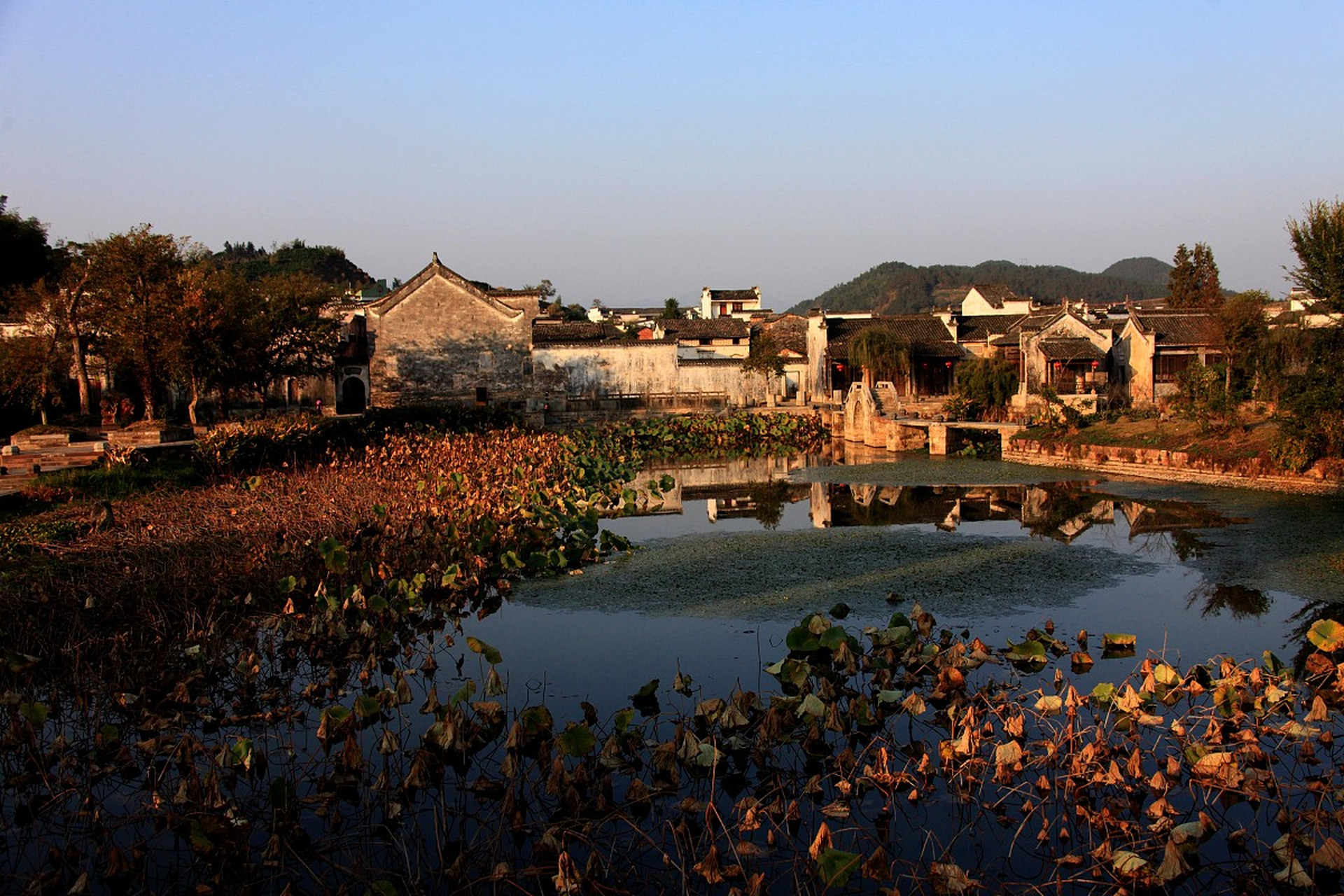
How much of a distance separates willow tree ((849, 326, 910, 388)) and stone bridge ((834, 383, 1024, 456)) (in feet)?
17.2

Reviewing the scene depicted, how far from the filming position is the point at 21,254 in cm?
2750

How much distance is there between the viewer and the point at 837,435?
32.6 m

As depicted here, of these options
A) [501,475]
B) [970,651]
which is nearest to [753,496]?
[501,475]

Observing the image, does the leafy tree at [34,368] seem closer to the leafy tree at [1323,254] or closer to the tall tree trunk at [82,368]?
the tall tree trunk at [82,368]

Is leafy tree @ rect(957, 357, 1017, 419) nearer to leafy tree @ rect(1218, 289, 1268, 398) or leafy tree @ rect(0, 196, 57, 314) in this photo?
leafy tree @ rect(1218, 289, 1268, 398)

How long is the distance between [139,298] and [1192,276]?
39.8 m

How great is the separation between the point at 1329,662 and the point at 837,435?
2540 cm

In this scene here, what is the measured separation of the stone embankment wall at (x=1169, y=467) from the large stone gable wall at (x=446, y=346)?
59.4 feet

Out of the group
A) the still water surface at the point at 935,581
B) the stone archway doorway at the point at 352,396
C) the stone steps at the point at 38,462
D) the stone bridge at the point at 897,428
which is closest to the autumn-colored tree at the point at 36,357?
the stone steps at the point at 38,462

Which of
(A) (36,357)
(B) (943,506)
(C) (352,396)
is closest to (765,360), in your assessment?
(C) (352,396)

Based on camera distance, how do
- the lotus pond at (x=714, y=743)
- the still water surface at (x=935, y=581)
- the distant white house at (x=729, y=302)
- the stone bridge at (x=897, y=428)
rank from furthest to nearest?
the distant white house at (x=729, y=302), the stone bridge at (x=897, y=428), the still water surface at (x=935, y=581), the lotus pond at (x=714, y=743)

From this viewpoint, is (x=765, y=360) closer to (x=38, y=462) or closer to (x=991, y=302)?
(x=991, y=302)

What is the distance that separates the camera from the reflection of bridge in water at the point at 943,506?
14328 mm

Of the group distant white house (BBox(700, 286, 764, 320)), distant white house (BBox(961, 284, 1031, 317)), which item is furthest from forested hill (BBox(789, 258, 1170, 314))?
distant white house (BBox(961, 284, 1031, 317))
